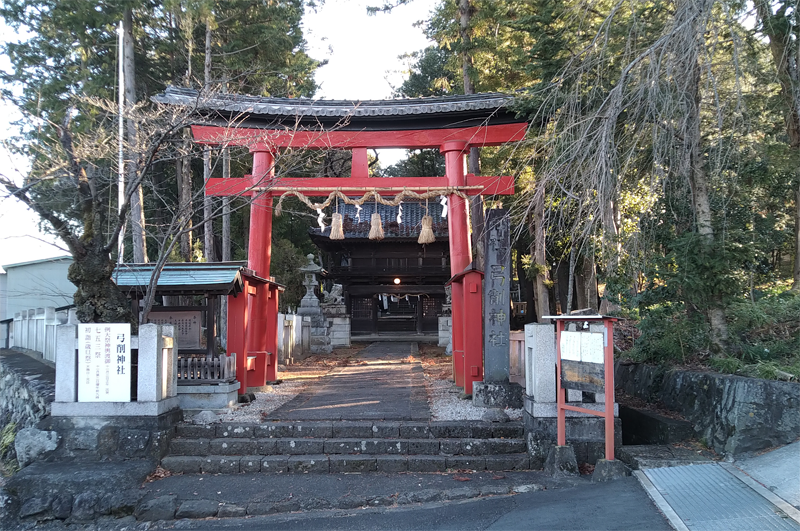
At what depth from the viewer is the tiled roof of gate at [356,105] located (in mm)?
11102

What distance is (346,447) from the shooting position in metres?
7.05

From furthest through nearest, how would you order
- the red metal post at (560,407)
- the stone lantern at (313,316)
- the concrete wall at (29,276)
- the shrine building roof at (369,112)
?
the concrete wall at (29,276) < the stone lantern at (313,316) < the shrine building roof at (369,112) < the red metal post at (560,407)

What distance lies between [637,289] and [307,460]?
6770 millimetres

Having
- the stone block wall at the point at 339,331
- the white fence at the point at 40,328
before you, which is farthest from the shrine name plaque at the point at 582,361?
the stone block wall at the point at 339,331

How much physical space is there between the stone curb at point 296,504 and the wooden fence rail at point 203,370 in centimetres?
319

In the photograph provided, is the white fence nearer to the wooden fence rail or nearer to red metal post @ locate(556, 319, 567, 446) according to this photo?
the wooden fence rail

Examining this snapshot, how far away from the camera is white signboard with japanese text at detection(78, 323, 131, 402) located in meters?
7.16

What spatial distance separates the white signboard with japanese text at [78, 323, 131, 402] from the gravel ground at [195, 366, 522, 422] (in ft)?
4.79

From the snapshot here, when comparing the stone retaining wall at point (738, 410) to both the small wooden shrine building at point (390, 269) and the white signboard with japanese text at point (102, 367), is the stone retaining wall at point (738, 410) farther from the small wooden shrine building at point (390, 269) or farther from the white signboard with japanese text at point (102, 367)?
the small wooden shrine building at point (390, 269)

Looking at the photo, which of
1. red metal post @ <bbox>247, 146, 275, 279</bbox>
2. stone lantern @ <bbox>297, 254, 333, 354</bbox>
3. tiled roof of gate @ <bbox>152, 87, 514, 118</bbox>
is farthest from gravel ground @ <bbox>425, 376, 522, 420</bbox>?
stone lantern @ <bbox>297, 254, 333, 354</bbox>

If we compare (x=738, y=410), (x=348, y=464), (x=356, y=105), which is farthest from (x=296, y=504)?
(x=356, y=105)

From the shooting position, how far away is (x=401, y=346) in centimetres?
2278

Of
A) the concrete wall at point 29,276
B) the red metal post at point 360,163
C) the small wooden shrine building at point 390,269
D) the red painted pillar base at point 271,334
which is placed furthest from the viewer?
the concrete wall at point 29,276

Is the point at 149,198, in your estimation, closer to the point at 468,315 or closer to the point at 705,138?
the point at 468,315
